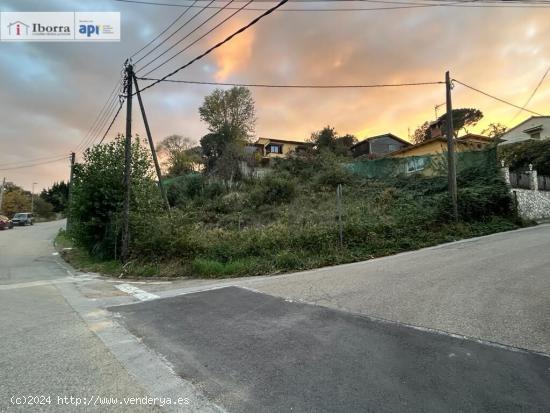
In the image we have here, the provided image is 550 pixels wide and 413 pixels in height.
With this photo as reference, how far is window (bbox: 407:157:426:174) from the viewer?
24991 mm

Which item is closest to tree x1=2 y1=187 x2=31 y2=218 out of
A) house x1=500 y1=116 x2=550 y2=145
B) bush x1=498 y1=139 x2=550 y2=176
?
bush x1=498 y1=139 x2=550 y2=176

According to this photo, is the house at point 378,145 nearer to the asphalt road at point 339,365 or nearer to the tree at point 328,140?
the tree at point 328,140

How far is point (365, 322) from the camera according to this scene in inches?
228

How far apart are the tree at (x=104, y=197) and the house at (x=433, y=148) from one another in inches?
692

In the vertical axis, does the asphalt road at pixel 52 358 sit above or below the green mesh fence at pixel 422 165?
below

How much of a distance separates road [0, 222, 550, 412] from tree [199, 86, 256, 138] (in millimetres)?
40456

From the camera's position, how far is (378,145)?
165ft

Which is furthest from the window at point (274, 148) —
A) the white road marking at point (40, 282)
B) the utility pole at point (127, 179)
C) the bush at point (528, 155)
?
the white road marking at point (40, 282)

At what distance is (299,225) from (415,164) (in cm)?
1404

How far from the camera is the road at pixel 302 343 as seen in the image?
3584 millimetres

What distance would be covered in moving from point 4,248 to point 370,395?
25947 millimetres

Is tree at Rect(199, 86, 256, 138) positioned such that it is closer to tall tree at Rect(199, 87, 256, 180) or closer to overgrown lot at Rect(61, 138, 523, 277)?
tall tree at Rect(199, 87, 256, 180)

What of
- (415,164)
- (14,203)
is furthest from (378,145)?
(14,203)

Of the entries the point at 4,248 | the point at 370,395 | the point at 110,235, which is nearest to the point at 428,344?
the point at 370,395
